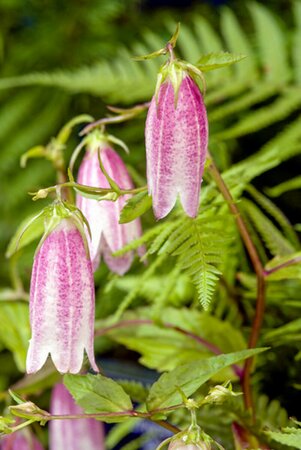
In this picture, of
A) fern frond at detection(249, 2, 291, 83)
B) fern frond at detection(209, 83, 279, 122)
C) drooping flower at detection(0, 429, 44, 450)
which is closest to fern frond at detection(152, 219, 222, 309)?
drooping flower at detection(0, 429, 44, 450)

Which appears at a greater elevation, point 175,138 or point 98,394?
point 175,138

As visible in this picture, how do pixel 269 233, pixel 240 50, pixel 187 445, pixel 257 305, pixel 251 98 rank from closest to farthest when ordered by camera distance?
pixel 187 445, pixel 257 305, pixel 269 233, pixel 251 98, pixel 240 50

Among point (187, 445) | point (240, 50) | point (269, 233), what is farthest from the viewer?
point (240, 50)

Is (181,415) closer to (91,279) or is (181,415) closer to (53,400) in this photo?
(53,400)

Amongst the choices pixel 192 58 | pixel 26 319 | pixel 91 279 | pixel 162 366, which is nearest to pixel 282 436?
pixel 91 279

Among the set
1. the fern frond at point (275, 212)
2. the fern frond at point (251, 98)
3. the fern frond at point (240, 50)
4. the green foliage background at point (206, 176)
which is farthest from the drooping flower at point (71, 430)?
the fern frond at point (240, 50)

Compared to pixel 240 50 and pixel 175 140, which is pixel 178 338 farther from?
pixel 240 50

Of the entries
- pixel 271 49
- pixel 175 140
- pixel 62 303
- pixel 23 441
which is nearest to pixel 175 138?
pixel 175 140
